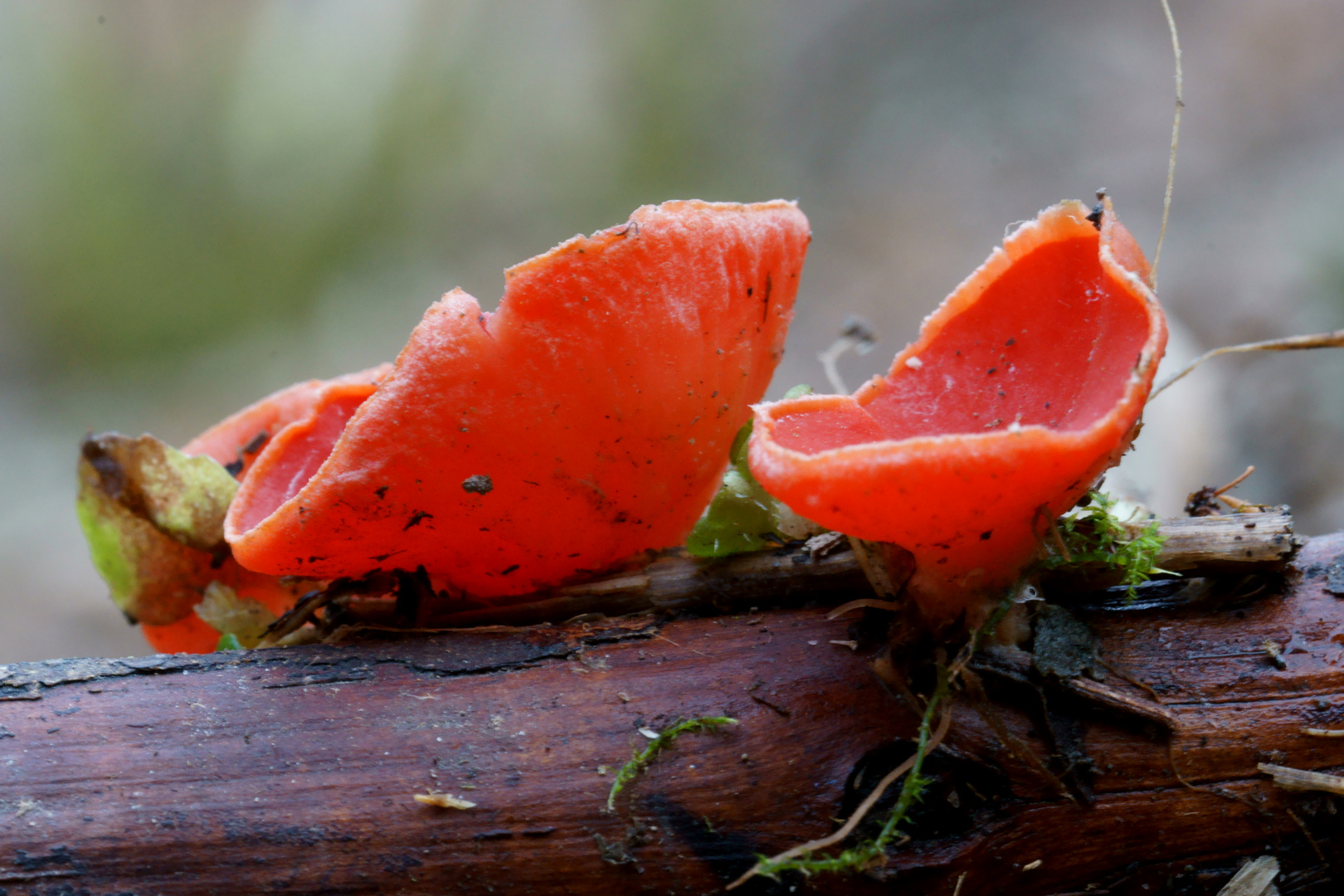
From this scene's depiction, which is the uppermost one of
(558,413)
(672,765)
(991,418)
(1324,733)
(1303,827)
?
(558,413)

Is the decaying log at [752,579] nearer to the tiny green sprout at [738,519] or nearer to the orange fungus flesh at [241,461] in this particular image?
the tiny green sprout at [738,519]

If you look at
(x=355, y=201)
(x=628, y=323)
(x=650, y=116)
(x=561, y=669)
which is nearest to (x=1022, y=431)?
(x=628, y=323)

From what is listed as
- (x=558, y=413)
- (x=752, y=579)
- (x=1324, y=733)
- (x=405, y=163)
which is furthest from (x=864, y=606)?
(x=405, y=163)

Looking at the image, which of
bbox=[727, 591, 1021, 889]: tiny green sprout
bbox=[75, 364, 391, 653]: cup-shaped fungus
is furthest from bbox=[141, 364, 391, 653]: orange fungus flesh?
bbox=[727, 591, 1021, 889]: tiny green sprout

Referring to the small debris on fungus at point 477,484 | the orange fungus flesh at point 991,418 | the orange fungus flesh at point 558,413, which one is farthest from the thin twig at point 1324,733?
the small debris on fungus at point 477,484

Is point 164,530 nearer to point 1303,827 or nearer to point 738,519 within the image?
point 738,519

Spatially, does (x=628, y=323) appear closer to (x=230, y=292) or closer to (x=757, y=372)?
(x=757, y=372)
